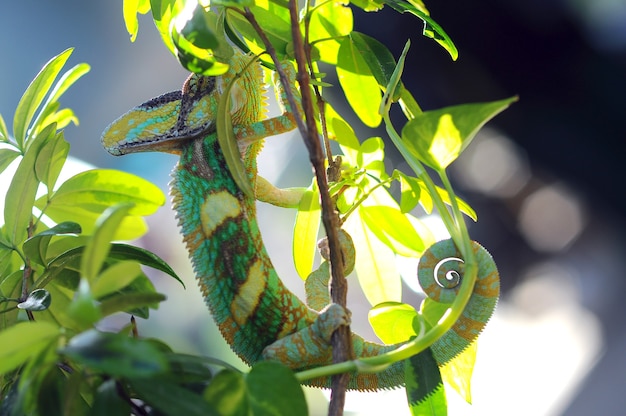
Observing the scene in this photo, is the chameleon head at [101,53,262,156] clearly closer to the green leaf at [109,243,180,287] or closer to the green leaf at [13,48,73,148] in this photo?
the green leaf at [13,48,73,148]

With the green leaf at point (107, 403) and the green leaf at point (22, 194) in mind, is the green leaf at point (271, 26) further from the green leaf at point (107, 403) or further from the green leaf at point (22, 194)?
the green leaf at point (107, 403)

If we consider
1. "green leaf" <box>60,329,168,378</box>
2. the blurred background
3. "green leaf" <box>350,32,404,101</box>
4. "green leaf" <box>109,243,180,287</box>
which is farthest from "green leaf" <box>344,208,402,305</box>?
the blurred background

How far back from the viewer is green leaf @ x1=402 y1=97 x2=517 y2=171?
0.76 m

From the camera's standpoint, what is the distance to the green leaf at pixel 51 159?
110 cm

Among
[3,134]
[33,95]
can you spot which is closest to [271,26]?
[33,95]

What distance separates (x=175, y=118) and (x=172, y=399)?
0.85m

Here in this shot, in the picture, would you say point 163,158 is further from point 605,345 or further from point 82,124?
point 605,345

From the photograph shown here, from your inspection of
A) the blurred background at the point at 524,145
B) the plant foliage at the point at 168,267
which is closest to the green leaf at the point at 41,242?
the plant foliage at the point at 168,267

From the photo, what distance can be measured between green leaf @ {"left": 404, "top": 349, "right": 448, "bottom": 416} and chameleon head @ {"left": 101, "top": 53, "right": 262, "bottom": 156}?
652mm

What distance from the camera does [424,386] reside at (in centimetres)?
96

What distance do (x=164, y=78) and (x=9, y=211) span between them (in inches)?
132

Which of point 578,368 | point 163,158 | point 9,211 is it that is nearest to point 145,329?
point 163,158

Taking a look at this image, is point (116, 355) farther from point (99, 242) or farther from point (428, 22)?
point (428, 22)

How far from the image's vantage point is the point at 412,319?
1.10 metres
